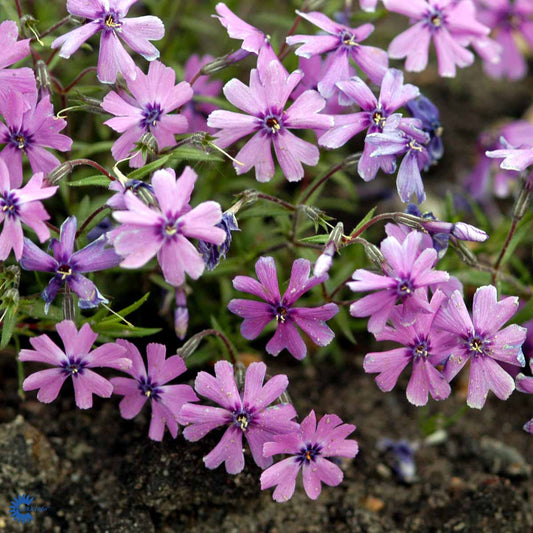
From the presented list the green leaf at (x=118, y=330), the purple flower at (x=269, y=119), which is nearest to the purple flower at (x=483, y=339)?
the purple flower at (x=269, y=119)

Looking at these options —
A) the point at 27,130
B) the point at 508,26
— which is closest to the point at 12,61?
the point at 27,130

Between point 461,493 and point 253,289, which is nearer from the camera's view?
point 253,289

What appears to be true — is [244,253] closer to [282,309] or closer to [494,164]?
[282,309]

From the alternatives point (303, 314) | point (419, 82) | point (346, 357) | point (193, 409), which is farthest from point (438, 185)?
point (193, 409)

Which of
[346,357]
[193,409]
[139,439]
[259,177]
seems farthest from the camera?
[346,357]

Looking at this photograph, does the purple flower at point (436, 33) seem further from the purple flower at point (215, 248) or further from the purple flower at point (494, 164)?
the purple flower at point (215, 248)

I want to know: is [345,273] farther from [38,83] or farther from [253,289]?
[38,83]
